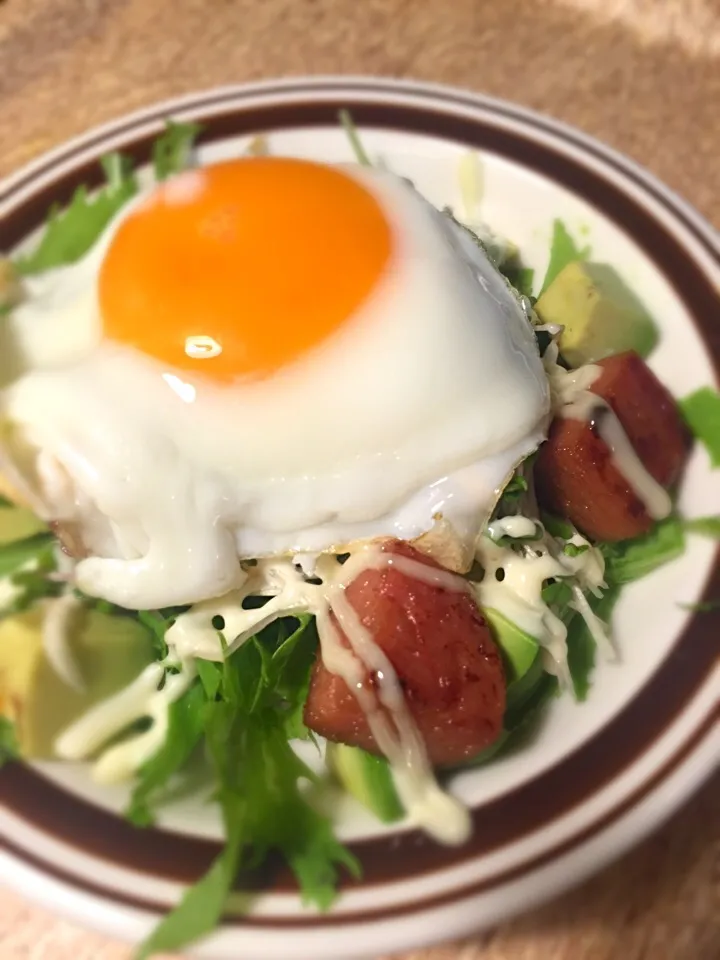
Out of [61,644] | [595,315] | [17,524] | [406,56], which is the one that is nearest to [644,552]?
[595,315]

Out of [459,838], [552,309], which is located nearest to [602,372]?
[552,309]

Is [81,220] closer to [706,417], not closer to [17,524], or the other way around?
[17,524]

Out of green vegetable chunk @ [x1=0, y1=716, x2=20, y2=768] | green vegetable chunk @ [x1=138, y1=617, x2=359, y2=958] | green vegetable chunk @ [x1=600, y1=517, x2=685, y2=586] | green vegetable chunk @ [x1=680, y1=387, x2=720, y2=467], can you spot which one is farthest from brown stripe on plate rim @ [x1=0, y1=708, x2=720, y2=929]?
green vegetable chunk @ [x1=680, y1=387, x2=720, y2=467]

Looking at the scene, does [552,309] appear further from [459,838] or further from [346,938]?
[346,938]

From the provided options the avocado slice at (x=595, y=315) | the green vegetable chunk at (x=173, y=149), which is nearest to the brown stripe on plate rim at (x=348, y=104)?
the green vegetable chunk at (x=173, y=149)

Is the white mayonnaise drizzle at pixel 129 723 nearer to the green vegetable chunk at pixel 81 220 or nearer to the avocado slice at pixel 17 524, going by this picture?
the avocado slice at pixel 17 524

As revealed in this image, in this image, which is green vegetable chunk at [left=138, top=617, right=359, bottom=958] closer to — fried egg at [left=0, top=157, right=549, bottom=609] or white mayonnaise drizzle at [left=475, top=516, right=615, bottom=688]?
fried egg at [left=0, top=157, right=549, bottom=609]
